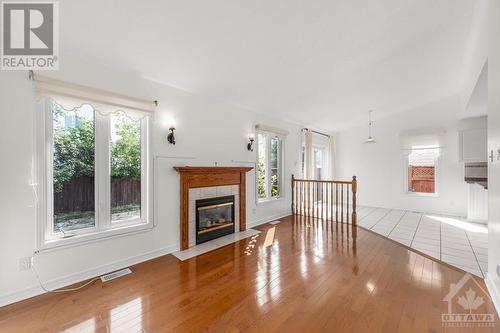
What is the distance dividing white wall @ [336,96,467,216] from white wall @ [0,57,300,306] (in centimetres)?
461

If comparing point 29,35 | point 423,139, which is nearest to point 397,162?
point 423,139

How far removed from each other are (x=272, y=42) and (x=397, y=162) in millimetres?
6046

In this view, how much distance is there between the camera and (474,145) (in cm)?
491

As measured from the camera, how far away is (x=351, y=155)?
7.74 m

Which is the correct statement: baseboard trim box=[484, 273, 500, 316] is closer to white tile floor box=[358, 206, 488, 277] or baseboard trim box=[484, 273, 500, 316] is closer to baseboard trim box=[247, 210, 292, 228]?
white tile floor box=[358, 206, 488, 277]

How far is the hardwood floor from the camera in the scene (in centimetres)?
183

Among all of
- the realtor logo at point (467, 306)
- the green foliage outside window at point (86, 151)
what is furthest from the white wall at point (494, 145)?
the green foliage outside window at point (86, 151)

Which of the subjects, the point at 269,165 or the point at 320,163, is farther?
the point at 320,163

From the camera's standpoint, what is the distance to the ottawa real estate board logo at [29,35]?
1.95 m

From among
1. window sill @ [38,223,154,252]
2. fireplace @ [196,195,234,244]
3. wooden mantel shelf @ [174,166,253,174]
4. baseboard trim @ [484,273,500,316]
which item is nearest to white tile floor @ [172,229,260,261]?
fireplace @ [196,195,234,244]

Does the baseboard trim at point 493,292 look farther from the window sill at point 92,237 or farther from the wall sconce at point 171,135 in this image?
the wall sconce at point 171,135

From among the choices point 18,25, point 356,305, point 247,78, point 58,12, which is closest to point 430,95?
point 247,78

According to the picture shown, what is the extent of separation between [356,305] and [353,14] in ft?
9.85

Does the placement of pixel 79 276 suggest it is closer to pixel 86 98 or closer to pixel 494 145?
pixel 86 98
